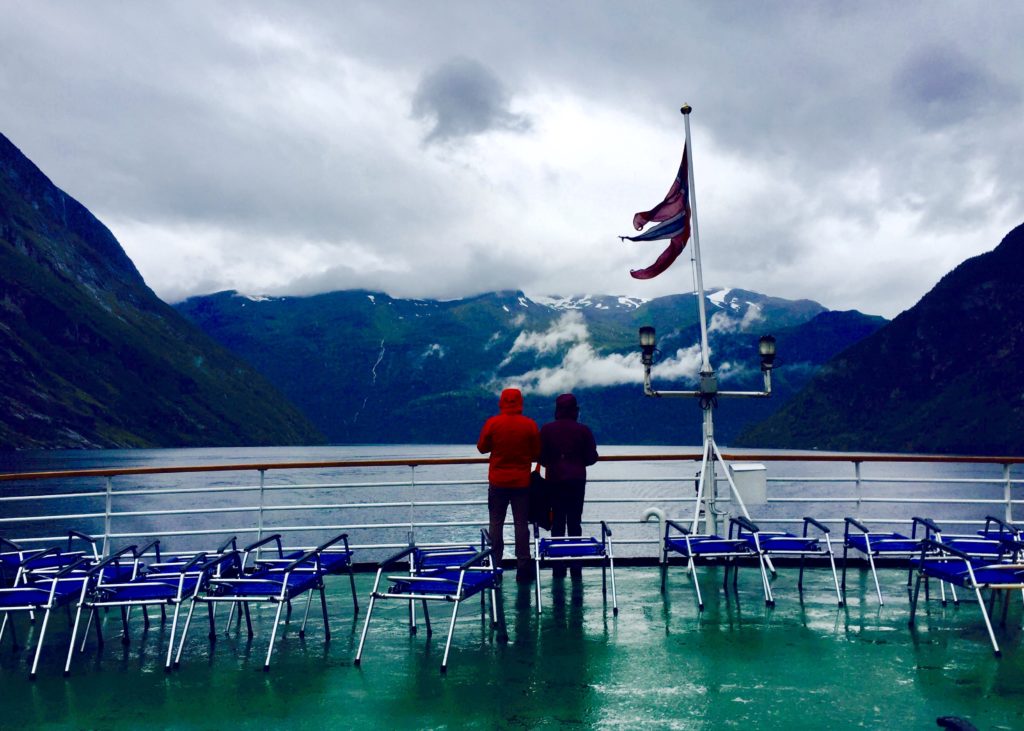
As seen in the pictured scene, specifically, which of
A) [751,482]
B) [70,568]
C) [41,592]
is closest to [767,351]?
[751,482]

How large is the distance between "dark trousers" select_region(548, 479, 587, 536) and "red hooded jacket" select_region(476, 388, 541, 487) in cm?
76

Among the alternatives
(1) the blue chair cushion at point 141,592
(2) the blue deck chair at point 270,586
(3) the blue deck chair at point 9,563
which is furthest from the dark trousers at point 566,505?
(3) the blue deck chair at point 9,563

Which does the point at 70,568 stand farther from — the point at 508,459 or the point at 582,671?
the point at 582,671

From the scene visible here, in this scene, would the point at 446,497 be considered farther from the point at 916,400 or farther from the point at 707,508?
the point at 916,400

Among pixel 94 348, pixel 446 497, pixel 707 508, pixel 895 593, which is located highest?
pixel 94 348

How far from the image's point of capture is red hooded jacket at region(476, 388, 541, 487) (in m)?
6.47

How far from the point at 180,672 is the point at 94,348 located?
195 m

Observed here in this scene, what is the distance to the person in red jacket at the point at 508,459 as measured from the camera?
647 cm

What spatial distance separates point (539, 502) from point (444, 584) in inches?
84.2

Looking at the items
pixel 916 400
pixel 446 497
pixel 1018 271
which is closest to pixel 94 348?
pixel 446 497

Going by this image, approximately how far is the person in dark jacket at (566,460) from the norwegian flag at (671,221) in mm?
2602

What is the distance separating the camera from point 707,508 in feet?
27.5

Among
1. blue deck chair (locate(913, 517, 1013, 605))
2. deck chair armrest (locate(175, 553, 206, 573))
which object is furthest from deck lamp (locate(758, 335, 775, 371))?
deck chair armrest (locate(175, 553, 206, 573))

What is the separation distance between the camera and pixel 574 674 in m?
4.72
